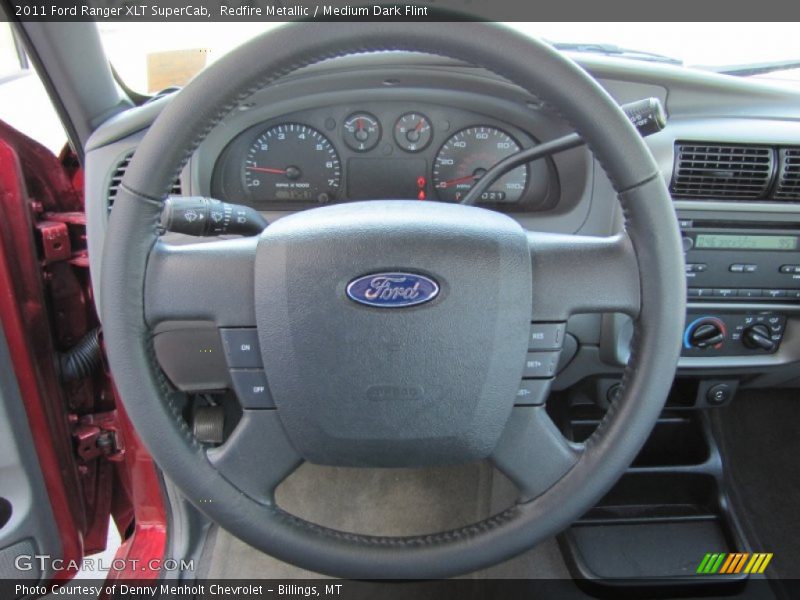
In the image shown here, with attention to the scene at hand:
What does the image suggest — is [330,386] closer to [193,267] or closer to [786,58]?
[193,267]

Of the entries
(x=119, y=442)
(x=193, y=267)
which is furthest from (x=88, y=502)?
(x=193, y=267)

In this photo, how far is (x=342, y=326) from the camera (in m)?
0.81

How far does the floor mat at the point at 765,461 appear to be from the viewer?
1.58 m

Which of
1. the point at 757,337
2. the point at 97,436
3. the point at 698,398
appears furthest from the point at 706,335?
the point at 97,436

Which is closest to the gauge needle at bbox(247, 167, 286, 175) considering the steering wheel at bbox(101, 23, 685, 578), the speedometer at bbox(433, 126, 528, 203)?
the speedometer at bbox(433, 126, 528, 203)

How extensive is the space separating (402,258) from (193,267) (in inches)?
10.0

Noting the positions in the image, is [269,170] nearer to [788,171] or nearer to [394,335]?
[394,335]

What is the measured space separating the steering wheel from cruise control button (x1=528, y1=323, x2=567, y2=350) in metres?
0.01

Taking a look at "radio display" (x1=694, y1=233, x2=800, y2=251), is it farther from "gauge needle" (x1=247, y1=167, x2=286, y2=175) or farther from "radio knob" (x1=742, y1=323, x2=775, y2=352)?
"gauge needle" (x1=247, y1=167, x2=286, y2=175)

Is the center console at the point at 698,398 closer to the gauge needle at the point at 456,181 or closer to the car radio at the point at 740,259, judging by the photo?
the car radio at the point at 740,259

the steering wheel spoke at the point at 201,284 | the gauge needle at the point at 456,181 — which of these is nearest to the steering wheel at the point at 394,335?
the steering wheel spoke at the point at 201,284

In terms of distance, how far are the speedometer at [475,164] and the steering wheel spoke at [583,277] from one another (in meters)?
0.54

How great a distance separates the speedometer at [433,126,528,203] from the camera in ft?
4.45

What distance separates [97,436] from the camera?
156cm
